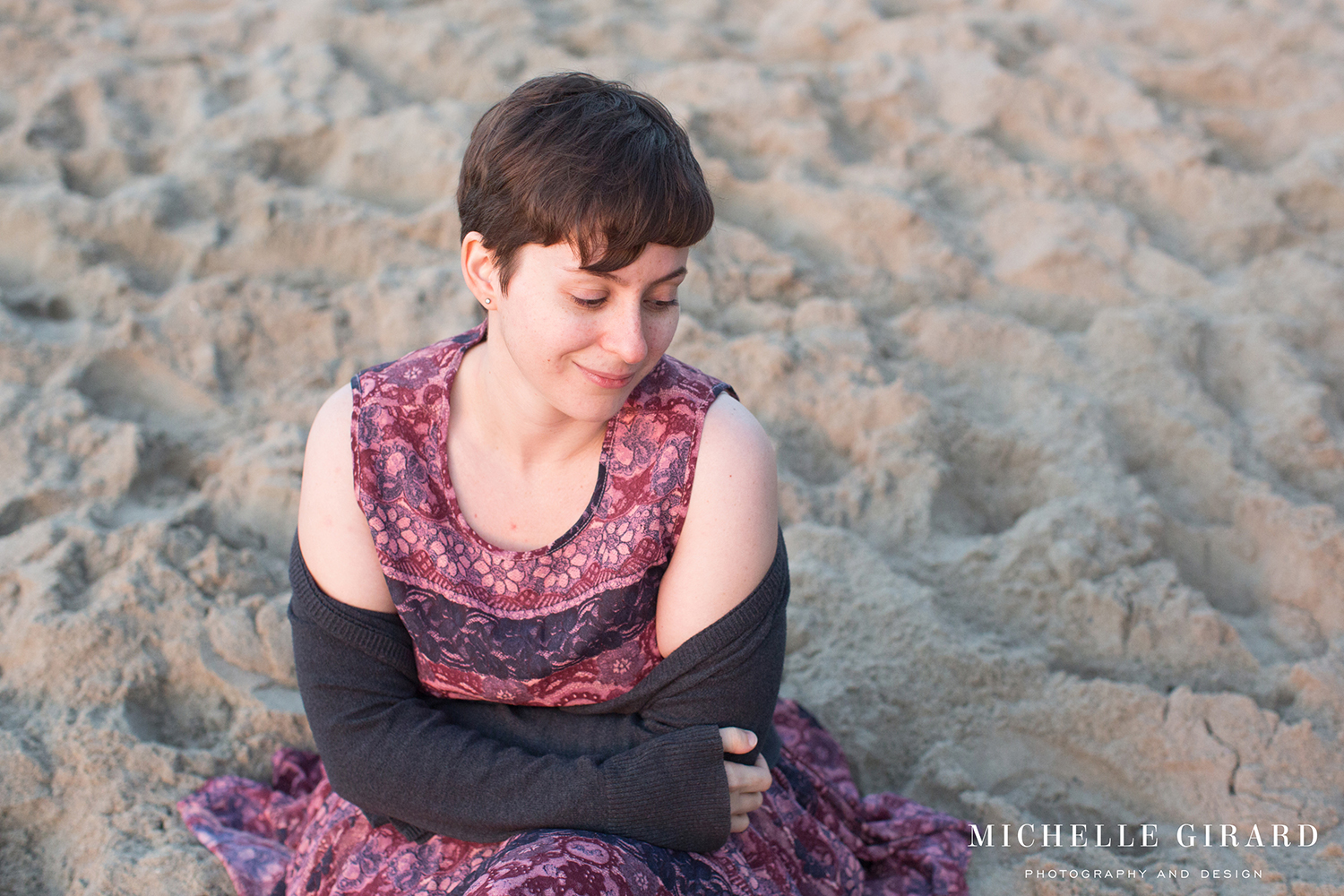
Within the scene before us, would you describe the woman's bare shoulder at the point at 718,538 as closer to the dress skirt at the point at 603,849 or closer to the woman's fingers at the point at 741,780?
the woman's fingers at the point at 741,780

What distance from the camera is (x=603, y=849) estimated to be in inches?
59.8

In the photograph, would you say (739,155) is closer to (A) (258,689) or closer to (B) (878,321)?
(B) (878,321)

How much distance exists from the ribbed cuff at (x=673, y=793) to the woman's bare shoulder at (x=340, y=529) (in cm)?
48

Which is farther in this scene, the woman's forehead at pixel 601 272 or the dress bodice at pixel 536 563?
the dress bodice at pixel 536 563

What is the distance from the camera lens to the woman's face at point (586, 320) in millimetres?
1541

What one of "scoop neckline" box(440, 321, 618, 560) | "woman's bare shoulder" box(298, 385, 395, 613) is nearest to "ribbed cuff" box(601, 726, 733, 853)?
"scoop neckline" box(440, 321, 618, 560)

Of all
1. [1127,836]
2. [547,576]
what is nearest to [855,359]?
[1127,836]

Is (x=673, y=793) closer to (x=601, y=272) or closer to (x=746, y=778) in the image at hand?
(x=746, y=778)

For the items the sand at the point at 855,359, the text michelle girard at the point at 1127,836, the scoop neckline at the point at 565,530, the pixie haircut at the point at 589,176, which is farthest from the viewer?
the sand at the point at 855,359

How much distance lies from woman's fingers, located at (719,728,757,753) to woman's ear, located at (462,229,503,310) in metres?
0.77

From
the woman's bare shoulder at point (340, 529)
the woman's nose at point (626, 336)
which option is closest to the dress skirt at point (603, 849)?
the woman's bare shoulder at point (340, 529)

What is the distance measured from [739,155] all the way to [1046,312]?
1188 mm

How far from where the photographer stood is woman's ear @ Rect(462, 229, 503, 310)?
1.63m

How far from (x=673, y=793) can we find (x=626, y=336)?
0.70 metres
